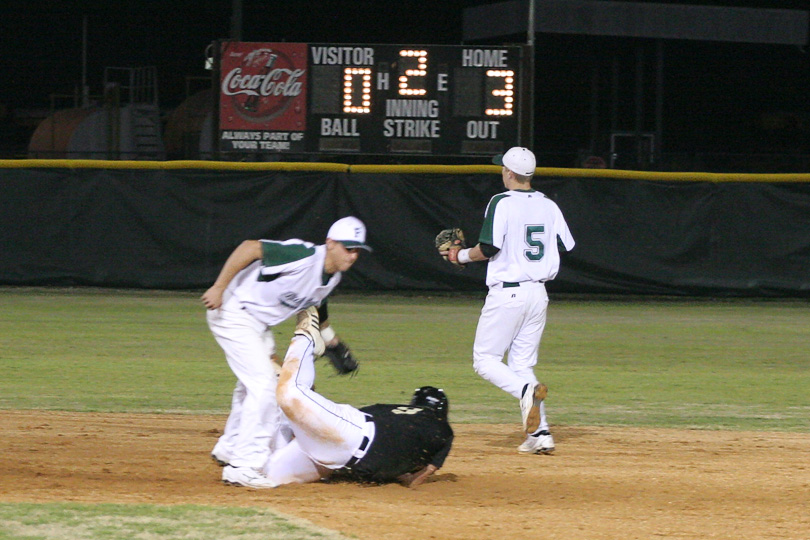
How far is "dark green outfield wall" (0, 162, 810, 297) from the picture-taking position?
1578 cm

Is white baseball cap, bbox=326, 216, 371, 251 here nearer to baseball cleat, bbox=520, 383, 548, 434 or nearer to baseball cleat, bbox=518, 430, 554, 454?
baseball cleat, bbox=520, 383, 548, 434

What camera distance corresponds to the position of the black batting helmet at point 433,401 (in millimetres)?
5824

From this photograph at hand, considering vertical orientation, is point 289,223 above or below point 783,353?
above

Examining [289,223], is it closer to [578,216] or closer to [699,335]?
[578,216]

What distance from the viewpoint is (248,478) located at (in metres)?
5.53

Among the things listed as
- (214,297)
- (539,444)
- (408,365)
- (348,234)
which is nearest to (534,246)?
(539,444)

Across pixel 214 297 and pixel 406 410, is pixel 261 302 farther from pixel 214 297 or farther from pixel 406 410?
pixel 406 410

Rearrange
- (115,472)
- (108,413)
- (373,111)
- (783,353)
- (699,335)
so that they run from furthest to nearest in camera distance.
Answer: (373,111), (699,335), (783,353), (108,413), (115,472)

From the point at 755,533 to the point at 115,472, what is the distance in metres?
3.21

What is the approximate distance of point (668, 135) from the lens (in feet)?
117

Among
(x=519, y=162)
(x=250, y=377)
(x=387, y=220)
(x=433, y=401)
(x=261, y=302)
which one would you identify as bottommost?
(x=433, y=401)

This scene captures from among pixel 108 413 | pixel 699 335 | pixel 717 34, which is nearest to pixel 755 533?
pixel 108 413

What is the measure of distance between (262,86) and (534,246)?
9440 millimetres

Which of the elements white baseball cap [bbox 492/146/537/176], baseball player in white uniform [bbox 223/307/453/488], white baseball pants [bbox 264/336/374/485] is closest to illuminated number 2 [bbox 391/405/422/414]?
baseball player in white uniform [bbox 223/307/453/488]
